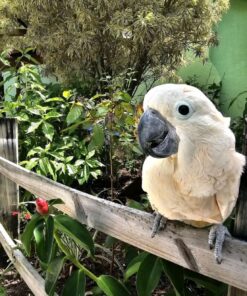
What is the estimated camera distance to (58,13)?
4469 mm

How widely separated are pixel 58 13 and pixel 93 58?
62cm

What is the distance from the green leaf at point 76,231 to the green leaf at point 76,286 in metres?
0.10

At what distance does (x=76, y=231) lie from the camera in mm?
1650

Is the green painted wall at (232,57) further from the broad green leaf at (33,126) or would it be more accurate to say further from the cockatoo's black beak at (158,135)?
the cockatoo's black beak at (158,135)

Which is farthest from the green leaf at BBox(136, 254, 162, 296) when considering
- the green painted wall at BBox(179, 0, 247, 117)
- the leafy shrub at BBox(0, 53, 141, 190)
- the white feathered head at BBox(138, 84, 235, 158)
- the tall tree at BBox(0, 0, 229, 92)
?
the green painted wall at BBox(179, 0, 247, 117)

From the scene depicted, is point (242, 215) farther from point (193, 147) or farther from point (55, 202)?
point (55, 202)

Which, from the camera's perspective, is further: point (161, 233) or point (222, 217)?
point (161, 233)

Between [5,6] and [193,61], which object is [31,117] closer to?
[5,6]

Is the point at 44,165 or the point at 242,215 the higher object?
the point at 242,215

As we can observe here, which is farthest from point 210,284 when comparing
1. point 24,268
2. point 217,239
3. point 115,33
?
point 115,33

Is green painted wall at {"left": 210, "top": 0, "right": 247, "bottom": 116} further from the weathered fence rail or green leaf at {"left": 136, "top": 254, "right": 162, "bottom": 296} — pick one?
green leaf at {"left": 136, "top": 254, "right": 162, "bottom": 296}

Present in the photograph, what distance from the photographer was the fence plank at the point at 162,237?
40.9 inches

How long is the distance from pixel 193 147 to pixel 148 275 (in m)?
0.60

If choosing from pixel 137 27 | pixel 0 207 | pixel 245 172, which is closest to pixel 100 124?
pixel 0 207
